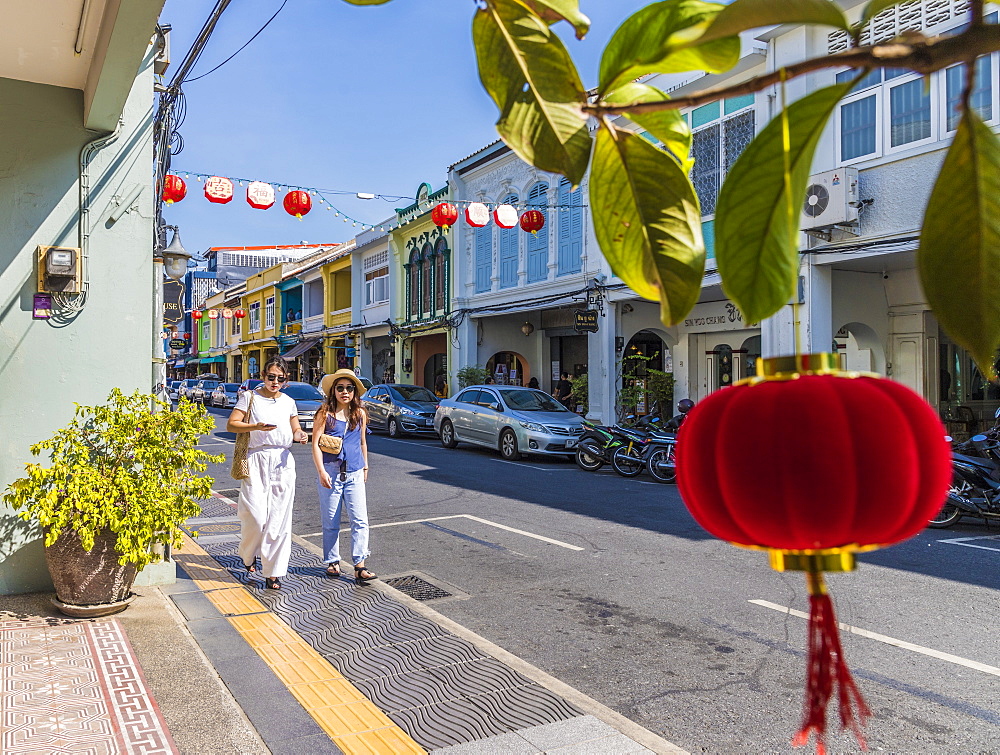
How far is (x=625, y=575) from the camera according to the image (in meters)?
6.12

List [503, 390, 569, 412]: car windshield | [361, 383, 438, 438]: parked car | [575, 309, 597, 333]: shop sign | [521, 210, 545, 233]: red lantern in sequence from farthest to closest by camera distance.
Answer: [361, 383, 438, 438]: parked car, [575, 309, 597, 333]: shop sign, [521, 210, 545, 233]: red lantern, [503, 390, 569, 412]: car windshield

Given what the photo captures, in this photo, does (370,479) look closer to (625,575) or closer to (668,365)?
(625,575)

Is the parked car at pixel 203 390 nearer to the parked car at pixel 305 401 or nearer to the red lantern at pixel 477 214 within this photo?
the parked car at pixel 305 401

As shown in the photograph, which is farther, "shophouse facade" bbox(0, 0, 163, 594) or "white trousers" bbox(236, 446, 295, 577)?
"white trousers" bbox(236, 446, 295, 577)

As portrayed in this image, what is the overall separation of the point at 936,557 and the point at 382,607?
4612 mm

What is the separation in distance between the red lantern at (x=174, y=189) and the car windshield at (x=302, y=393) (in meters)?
7.29

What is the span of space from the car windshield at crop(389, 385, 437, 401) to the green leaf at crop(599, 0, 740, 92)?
18127mm

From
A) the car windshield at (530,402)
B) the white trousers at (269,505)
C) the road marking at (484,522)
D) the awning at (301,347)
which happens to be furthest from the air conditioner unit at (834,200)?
the awning at (301,347)

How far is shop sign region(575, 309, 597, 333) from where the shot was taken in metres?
16.1

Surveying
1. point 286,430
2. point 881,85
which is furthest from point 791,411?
point 881,85

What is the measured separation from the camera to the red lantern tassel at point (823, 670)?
0.56 m

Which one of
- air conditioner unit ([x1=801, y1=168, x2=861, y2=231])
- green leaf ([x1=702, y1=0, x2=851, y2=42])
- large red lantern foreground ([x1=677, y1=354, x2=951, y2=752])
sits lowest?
large red lantern foreground ([x1=677, y1=354, x2=951, y2=752])

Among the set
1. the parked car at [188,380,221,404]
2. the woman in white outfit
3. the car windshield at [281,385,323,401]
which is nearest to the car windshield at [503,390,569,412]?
the car windshield at [281,385,323,401]

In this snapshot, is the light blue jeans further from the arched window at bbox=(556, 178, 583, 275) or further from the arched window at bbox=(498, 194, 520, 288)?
the arched window at bbox=(498, 194, 520, 288)
